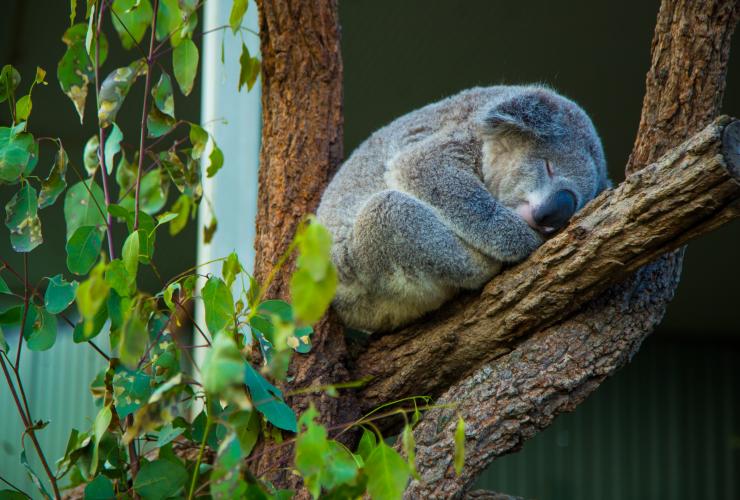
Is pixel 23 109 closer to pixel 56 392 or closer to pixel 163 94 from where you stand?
pixel 163 94

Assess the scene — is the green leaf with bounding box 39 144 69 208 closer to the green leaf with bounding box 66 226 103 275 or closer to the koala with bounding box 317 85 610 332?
the green leaf with bounding box 66 226 103 275

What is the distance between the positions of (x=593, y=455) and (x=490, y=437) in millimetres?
7828

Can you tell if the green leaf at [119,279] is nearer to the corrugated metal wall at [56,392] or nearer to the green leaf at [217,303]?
the green leaf at [217,303]

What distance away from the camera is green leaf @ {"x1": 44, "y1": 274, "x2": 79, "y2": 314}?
164 centimetres

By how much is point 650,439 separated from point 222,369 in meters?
9.20

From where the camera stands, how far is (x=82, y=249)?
5.59ft

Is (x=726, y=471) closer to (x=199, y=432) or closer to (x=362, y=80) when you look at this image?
(x=362, y=80)

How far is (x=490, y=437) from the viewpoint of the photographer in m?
1.89

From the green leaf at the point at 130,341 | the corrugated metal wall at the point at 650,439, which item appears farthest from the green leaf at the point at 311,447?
the corrugated metal wall at the point at 650,439

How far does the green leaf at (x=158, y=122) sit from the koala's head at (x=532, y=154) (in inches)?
43.4

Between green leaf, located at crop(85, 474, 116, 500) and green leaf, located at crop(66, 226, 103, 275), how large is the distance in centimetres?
47

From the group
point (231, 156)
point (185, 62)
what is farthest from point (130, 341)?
point (231, 156)

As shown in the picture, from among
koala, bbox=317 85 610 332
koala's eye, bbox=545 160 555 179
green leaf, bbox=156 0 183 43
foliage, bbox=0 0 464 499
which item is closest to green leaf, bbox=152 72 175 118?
foliage, bbox=0 0 464 499

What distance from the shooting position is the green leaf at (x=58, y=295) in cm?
164
